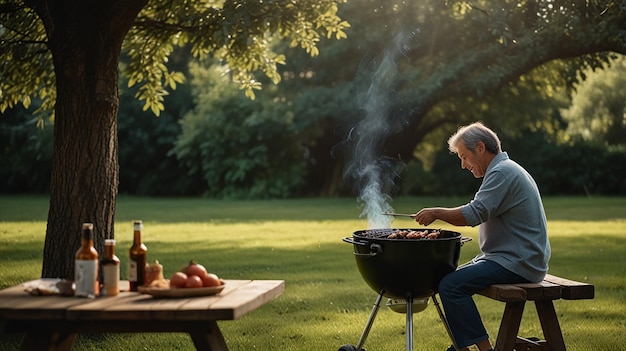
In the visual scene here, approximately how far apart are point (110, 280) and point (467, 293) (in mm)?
1971

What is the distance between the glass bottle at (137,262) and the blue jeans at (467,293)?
5.41ft

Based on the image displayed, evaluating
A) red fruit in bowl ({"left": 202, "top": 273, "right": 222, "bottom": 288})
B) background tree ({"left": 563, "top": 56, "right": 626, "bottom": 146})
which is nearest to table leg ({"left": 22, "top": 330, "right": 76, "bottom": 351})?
red fruit in bowl ({"left": 202, "top": 273, "right": 222, "bottom": 288})

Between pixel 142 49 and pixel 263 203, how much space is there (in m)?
16.4

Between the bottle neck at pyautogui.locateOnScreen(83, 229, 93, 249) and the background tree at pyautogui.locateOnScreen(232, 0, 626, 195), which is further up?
the background tree at pyautogui.locateOnScreen(232, 0, 626, 195)

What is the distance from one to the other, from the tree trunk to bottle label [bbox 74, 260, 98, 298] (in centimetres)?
229

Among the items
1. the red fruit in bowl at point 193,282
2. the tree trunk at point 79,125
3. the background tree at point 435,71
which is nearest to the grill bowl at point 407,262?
the red fruit in bowl at point 193,282

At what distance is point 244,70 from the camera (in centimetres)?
920

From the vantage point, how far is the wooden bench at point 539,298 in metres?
4.44

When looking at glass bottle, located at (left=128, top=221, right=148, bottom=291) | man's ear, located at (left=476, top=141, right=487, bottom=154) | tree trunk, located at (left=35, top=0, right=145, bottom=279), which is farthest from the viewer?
tree trunk, located at (left=35, top=0, right=145, bottom=279)

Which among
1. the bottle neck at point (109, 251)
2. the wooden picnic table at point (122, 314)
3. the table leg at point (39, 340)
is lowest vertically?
the table leg at point (39, 340)

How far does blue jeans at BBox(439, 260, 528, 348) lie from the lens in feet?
14.6

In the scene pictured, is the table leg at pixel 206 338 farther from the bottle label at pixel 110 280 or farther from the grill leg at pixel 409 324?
the grill leg at pixel 409 324

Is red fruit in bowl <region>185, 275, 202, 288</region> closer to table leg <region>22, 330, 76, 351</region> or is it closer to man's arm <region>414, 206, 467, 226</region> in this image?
table leg <region>22, 330, 76, 351</region>

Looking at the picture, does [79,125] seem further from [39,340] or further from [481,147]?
A: [481,147]
